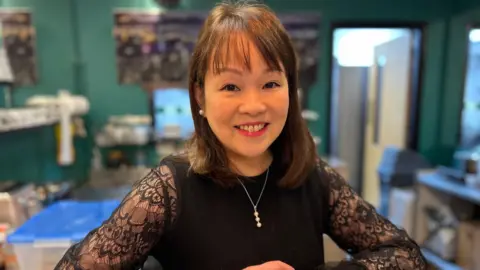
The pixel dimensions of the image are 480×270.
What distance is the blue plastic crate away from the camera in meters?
1.29

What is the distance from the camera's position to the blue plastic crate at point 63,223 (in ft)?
4.22

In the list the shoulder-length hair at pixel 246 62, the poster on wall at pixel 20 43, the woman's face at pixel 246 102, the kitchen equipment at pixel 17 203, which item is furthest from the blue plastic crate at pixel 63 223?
the poster on wall at pixel 20 43

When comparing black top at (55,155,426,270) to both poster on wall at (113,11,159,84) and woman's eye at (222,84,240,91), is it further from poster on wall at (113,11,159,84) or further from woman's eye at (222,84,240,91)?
poster on wall at (113,11,159,84)

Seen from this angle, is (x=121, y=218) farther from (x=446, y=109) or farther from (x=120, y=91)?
(x=446, y=109)

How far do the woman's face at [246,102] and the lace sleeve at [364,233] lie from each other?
0.24 metres

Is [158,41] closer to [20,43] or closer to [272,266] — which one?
[20,43]

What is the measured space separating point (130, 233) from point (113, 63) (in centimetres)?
261

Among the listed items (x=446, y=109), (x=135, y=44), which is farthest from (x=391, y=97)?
(x=135, y=44)

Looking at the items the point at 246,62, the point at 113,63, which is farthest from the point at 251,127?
the point at 113,63

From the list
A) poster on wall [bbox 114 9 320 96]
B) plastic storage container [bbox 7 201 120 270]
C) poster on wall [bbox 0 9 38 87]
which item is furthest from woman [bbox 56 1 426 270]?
poster on wall [bbox 0 9 38 87]

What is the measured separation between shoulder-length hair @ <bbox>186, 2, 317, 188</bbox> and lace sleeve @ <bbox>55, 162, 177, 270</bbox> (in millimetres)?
108

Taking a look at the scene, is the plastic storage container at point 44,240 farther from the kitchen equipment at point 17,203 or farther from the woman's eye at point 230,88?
the woman's eye at point 230,88

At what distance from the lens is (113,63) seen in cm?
310

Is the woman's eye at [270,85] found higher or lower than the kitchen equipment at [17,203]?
higher
